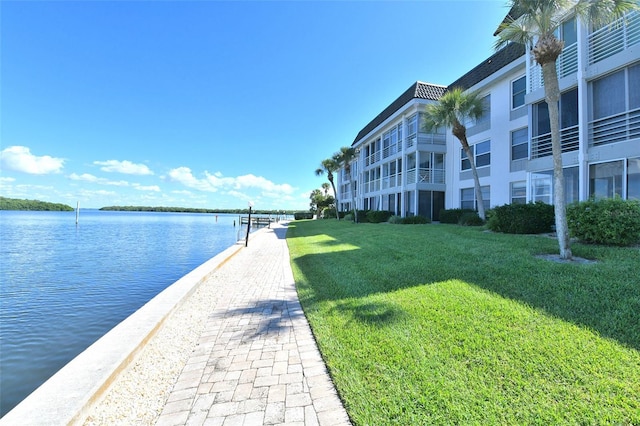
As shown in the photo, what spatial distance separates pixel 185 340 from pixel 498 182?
689 inches

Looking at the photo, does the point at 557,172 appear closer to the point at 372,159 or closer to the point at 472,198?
the point at 472,198

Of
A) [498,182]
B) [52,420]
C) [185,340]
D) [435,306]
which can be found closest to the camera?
[52,420]

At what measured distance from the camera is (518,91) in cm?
1608

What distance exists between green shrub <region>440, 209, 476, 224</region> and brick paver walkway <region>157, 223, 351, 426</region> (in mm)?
15531

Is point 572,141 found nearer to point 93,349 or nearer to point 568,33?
point 568,33

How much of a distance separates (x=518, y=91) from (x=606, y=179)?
7.79 m

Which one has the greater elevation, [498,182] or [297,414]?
[498,182]

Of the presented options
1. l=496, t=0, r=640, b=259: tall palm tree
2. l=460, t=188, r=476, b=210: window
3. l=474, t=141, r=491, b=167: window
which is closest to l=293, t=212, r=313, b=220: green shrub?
l=460, t=188, r=476, b=210: window

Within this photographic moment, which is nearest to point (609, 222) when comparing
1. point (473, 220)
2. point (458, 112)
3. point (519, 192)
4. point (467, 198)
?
point (473, 220)

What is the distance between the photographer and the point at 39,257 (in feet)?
46.6

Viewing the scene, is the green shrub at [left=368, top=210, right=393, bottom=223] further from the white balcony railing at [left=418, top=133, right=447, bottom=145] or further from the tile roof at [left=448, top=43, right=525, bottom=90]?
the tile roof at [left=448, top=43, right=525, bottom=90]

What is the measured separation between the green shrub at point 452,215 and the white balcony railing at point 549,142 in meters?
5.94

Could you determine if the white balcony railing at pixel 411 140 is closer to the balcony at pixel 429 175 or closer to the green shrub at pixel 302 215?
the balcony at pixel 429 175

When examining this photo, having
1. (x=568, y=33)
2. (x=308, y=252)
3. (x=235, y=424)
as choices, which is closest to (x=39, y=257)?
(x=308, y=252)
